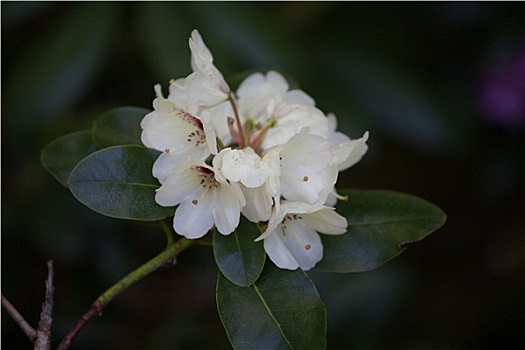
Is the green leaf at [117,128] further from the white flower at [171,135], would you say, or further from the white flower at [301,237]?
the white flower at [301,237]

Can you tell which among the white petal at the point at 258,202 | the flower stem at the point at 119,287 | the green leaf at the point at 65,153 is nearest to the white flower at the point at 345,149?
the white petal at the point at 258,202

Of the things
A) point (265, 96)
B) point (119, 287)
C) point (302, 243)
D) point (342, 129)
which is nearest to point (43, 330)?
point (119, 287)

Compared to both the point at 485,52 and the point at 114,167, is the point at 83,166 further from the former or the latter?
the point at 485,52

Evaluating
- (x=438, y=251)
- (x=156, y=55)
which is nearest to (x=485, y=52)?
(x=438, y=251)

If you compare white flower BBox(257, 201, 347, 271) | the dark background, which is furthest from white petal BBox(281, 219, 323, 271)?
the dark background

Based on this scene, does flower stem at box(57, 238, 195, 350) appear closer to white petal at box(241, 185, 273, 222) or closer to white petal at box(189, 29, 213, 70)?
white petal at box(241, 185, 273, 222)

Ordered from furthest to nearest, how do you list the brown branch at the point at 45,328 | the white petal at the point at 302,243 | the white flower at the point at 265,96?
the white flower at the point at 265,96 < the white petal at the point at 302,243 < the brown branch at the point at 45,328

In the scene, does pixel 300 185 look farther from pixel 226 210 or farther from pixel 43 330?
pixel 43 330
